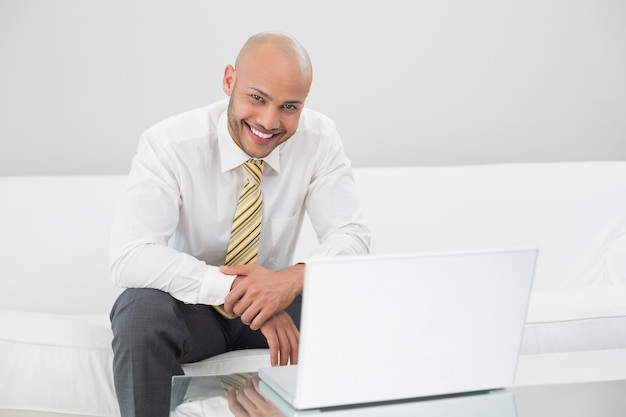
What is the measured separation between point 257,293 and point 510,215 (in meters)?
1.24

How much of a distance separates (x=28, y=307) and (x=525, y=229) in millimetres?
1556

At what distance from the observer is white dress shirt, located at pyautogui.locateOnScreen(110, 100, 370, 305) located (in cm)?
191

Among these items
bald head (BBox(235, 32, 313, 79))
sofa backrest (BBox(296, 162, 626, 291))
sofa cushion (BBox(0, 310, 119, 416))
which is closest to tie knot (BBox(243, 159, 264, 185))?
bald head (BBox(235, 32, 313, 79))

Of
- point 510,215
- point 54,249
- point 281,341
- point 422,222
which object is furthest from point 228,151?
point 510,215

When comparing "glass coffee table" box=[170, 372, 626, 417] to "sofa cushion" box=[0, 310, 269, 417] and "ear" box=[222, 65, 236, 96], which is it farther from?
"ear" box=[222, 65, 236, 96]

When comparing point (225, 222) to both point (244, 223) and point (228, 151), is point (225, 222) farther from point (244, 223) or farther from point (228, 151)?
point (228, 151)

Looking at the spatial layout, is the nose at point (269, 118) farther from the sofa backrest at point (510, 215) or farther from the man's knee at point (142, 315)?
the sofa backrest at point (510, 215)

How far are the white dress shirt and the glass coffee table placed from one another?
58 cm

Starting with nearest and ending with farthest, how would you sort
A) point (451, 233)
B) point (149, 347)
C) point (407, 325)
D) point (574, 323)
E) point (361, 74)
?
point (407, 325), point (149, 347), point (574, 323), point (451, 233), point (361, 74)

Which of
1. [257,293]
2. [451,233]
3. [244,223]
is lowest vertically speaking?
[257,293]

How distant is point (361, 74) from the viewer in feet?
10.4

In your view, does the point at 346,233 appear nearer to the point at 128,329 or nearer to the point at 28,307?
the point at 128,329

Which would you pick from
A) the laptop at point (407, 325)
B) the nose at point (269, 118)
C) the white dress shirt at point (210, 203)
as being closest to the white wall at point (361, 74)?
the white dress shirt at point (210, 203)

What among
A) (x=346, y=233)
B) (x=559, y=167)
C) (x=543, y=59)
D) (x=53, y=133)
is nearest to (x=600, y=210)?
(x=559, y=167)
